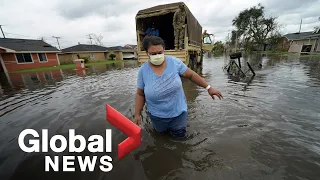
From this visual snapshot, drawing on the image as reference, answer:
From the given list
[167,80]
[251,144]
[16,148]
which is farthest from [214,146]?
[16,148]

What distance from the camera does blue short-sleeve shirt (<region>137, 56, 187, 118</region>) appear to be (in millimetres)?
2090

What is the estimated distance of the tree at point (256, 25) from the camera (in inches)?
1793

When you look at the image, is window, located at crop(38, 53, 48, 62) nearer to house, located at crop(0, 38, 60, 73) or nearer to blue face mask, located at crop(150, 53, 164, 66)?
house, located at crop(0, 38, 60, 73)

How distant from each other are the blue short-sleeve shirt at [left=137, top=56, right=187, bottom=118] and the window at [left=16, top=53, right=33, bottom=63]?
93.8ft

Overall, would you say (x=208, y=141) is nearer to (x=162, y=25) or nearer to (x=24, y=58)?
(x=162, y=25)

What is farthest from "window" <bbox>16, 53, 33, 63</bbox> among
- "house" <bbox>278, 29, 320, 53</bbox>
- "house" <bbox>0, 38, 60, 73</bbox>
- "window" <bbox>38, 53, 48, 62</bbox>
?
"house" <bbox>278, 29, 320, 53</bbox>

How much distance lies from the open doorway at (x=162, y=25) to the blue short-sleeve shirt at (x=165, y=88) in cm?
720

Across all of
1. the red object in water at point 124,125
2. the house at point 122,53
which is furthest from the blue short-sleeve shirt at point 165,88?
the house at point 122,53

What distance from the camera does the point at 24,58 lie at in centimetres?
2273

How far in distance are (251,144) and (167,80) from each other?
1976 mm

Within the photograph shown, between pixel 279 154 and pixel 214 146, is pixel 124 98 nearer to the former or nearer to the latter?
pixel 214 146

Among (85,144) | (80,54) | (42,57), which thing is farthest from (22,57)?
(85,144)

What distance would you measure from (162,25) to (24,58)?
23.9 m

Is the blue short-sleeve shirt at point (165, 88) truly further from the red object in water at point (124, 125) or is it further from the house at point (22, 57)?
the house at point (22, 57)
